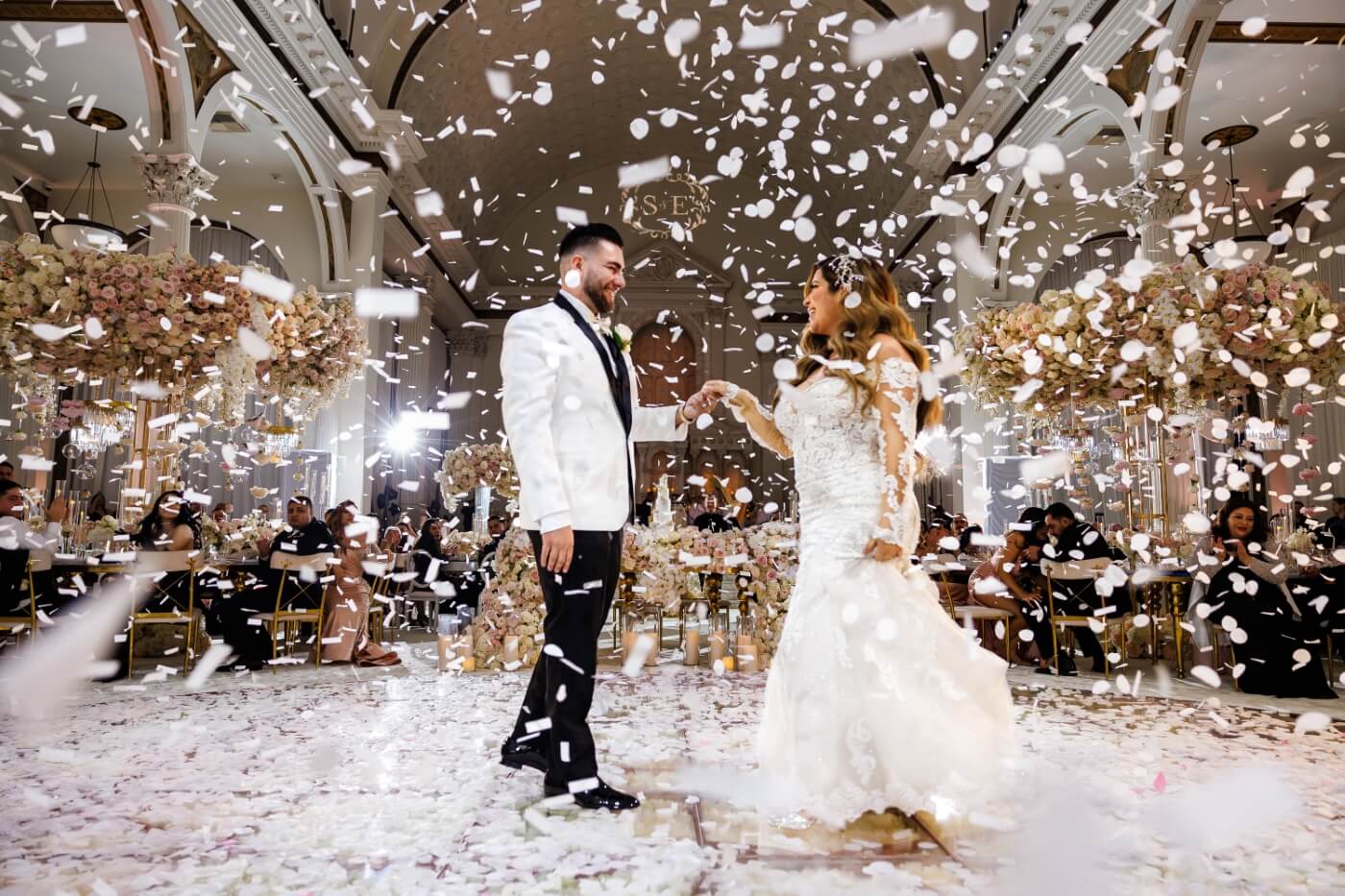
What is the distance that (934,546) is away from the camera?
848 centimetres

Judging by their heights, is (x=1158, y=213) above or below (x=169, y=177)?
below

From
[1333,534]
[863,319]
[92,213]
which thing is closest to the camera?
[863,319]

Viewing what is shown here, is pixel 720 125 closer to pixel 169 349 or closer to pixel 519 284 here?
pixel 519 284

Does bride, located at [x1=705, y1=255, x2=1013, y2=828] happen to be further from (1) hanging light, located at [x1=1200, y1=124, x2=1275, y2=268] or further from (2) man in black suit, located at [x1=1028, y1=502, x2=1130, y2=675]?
(1) hanging light, located at [x1=1200, y1=124, x2=1275, y2=268]

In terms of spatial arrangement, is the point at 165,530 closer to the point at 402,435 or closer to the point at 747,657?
the point at 747,657

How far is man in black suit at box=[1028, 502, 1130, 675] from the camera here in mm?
6090

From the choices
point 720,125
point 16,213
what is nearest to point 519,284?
point 720,125

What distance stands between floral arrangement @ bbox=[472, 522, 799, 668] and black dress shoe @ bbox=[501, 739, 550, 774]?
9.26 feet

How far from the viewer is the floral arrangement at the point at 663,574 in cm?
598

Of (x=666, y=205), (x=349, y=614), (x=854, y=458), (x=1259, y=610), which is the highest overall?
(x=666, y=205)

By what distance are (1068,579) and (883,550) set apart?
413 cm

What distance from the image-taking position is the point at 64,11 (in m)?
9.21

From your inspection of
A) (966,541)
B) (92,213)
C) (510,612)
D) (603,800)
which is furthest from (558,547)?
(92,213)

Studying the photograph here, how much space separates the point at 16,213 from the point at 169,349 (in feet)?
33.3
